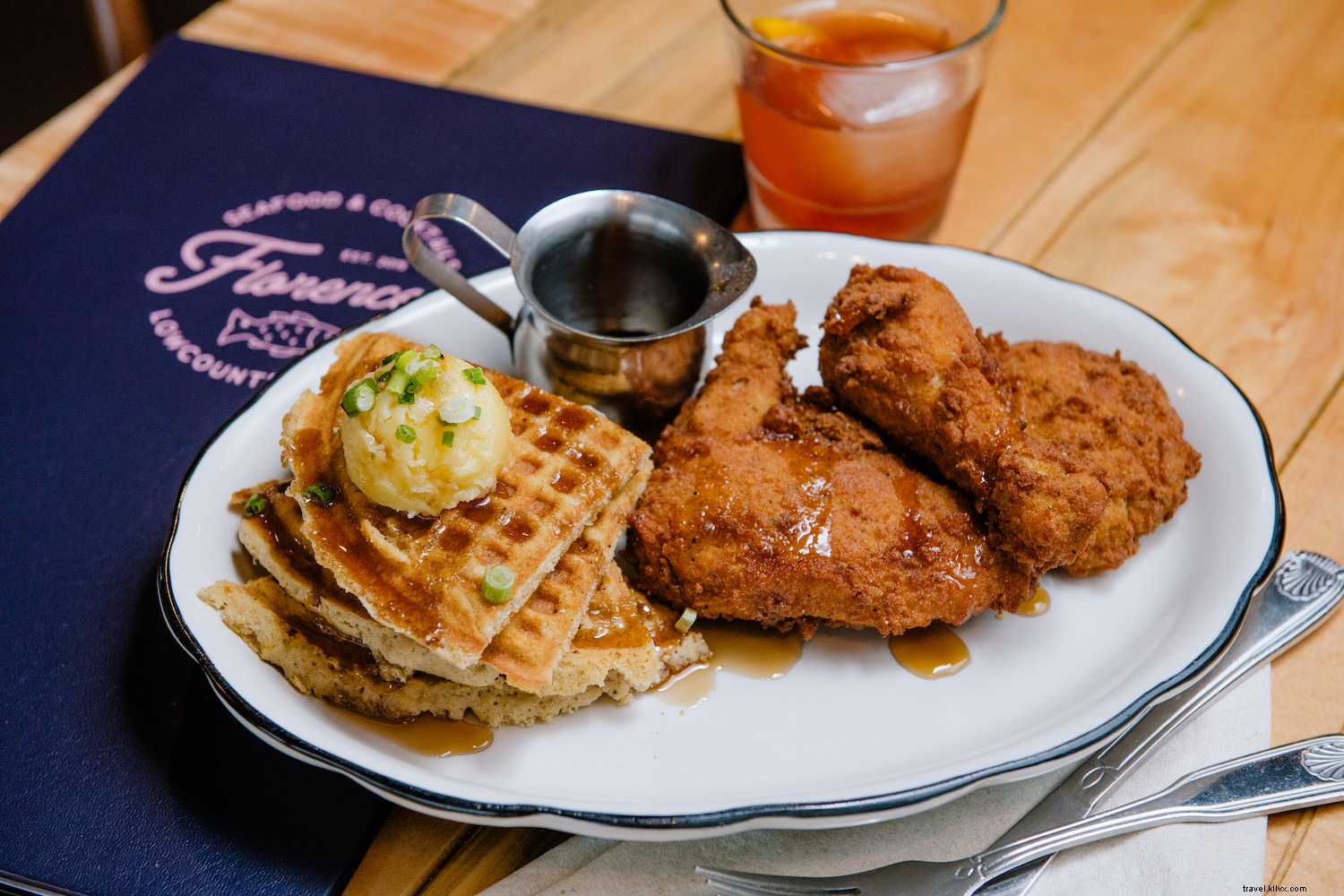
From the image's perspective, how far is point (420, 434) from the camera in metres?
2.47

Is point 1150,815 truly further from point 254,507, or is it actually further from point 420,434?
point 254,507

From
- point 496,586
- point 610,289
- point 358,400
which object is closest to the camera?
point 496,586

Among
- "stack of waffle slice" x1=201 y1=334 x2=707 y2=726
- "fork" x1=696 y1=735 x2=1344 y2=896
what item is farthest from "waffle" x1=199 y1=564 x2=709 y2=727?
"fork" x1=696 y1=735 x2=1344 y2=896

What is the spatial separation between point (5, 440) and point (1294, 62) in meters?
5.26

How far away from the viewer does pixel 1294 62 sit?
185 inches

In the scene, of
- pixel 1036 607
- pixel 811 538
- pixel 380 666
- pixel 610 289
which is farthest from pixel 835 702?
pixel 610 289

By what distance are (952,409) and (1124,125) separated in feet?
8.12

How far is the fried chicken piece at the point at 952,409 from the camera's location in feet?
8.46

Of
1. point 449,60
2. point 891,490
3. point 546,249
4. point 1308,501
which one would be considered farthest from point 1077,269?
point 449,60

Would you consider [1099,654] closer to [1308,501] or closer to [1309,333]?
[1308,501]

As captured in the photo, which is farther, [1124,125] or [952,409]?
[1124,125]

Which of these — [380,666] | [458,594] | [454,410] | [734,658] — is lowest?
[734,658]

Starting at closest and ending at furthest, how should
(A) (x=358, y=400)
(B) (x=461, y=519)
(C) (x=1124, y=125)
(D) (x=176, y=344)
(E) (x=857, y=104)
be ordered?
1. (A) (x=358, y=400)
2. (B) (x=461, y=519)
3. (E) (x=857, y=104)
4. (D) (x=176, y=344)
5. (C) (x=1124, y=125)

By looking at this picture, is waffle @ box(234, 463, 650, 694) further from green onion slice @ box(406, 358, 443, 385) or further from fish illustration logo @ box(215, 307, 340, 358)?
fish illustration logo @ box(215, 307, 340, 358)
